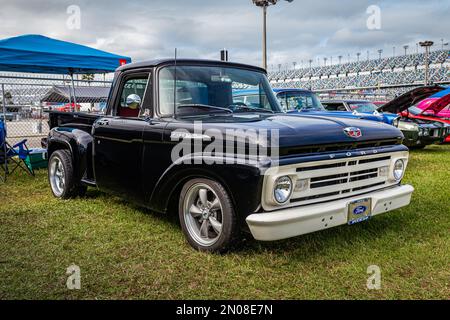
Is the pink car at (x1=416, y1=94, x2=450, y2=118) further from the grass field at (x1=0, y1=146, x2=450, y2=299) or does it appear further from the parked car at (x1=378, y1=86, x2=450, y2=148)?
the grass field at (x1=0, y1=146, x2=450, y2=299)

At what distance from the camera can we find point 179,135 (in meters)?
3.75

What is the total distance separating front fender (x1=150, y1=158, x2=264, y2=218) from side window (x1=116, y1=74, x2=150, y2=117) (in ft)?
2.87

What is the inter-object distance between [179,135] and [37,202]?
293cm

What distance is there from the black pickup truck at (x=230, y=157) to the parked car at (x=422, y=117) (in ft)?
23.9

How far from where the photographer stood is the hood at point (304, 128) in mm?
3330

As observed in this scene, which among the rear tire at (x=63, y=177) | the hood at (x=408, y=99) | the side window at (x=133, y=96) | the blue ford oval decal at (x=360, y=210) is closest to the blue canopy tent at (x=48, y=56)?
the rear tire at (x=63, y=177)

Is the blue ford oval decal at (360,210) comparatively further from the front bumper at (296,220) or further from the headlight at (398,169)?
the headlight at (398,169)

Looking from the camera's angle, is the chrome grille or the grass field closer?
the grass field

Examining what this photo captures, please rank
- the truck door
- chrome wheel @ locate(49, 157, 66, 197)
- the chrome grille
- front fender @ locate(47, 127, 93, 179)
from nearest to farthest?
the chrome grille
the truck door
front fender @ locate(47, 127, 93, 179)
chrome wheel @ locate(49, 157, 66, 197)

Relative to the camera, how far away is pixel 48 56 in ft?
27.7

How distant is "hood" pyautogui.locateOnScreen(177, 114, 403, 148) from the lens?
333 centimetres

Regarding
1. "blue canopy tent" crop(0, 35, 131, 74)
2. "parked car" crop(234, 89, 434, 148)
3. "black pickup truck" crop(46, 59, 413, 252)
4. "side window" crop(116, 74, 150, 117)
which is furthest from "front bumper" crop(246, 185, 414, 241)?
"blue canopy tent" crop(0, 35, 131, 74)

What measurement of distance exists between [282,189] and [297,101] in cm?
598
